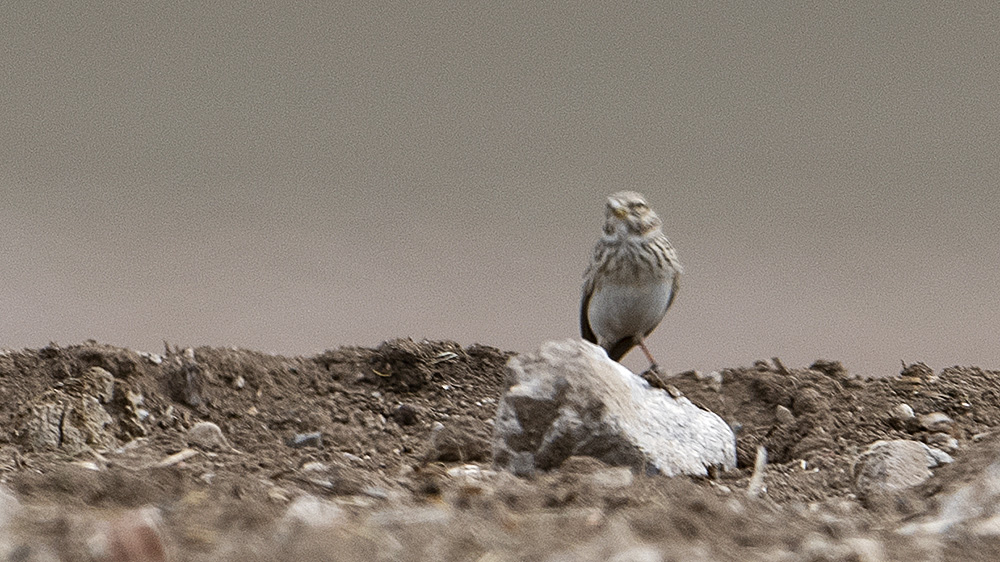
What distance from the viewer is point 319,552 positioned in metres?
2.82

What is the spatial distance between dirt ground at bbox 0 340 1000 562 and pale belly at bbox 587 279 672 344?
1.37 ft

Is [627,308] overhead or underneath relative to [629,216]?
underneath

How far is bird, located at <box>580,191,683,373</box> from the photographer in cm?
661

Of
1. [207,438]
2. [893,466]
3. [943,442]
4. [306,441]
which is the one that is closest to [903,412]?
[943,442]

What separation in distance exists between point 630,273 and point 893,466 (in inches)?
85.4

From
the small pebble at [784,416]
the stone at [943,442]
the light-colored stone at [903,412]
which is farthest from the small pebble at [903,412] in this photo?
the small pebble at [784,416]

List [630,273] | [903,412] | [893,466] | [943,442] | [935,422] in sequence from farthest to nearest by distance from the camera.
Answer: [630,273] < [903,412] < [935,422] < [943,442] < [893,466]

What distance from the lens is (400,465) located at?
5.25 metres

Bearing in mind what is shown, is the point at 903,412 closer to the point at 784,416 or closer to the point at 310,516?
the point at 784,416

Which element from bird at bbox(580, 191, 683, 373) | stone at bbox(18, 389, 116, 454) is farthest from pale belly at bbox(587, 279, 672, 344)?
stone at bbox(18, 389, 116, 454)

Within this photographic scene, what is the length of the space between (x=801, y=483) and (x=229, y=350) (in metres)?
3.60

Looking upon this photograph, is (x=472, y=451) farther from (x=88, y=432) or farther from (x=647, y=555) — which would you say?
(x=647, y=555)

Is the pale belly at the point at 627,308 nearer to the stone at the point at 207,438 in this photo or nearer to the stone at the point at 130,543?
the stone at the point at 207,438

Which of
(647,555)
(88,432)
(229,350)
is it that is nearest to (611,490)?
(647,555)
